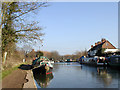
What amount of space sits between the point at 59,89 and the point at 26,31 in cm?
1263

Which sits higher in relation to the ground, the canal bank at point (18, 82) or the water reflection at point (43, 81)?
the canal bank at point (18, 82)

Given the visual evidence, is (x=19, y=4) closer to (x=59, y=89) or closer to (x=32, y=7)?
(x=32, y=7)

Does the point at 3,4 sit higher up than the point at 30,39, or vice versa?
the point at 3,4

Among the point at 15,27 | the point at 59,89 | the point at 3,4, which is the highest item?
the point at 3,4

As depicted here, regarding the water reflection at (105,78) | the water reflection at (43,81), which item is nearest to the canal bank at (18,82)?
the water reflection at (43,81)

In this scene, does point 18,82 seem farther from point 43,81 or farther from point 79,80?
point 79,80

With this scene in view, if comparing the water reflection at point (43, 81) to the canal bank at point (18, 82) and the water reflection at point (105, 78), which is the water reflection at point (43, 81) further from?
the water reflection at point (105, 78)

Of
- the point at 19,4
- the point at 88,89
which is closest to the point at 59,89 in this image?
the point at 88,89

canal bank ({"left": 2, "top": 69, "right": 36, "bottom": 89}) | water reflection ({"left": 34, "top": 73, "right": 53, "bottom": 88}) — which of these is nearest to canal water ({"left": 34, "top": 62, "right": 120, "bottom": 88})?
water reflection ({"left": 34, "top": 73, "right": 53, "bottom": 88})

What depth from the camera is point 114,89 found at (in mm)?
8875

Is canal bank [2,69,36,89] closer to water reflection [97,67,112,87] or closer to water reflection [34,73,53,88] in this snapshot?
water reflection [34,73,53,88]

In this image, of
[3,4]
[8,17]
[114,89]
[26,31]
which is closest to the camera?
[114,89]

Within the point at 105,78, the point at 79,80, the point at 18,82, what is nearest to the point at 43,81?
the point at 18,82

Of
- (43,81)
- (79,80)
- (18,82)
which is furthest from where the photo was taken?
(43,81)
